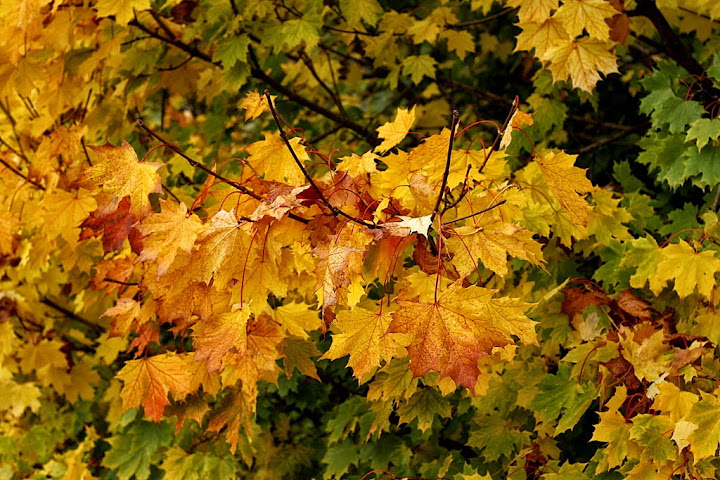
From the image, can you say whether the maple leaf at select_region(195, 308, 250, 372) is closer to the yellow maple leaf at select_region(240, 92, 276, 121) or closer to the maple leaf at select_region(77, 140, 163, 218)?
the maple leaf at select_region(77, 140, 163, 218)

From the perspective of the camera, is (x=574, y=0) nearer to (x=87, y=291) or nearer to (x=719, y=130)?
(x=719, y=130)

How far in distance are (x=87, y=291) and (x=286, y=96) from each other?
1511 millimetres

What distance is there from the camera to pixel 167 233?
6.91ft

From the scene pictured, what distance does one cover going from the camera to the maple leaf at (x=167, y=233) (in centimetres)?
203

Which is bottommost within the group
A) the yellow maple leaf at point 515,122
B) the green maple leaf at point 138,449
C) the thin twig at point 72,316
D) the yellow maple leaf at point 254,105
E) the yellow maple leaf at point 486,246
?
the green maple leaf at point 138,449

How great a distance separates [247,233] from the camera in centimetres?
200

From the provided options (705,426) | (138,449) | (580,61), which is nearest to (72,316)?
(138,449)

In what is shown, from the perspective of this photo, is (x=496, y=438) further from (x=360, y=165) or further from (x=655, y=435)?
(x=360, y=165)

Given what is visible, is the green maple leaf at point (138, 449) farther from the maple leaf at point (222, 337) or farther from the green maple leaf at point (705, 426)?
the green maple leaf at point (705, 426)

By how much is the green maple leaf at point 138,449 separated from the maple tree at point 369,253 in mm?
14

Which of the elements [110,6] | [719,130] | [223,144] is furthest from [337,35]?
[719,130]

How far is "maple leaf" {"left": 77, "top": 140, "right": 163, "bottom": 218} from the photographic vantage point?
2.19 meters

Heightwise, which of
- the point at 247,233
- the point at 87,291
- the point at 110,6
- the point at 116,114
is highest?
the point at 110,6

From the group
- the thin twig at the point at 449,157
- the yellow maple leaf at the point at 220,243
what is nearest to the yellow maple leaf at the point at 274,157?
the yellow maple leaf at the point at 220,243
